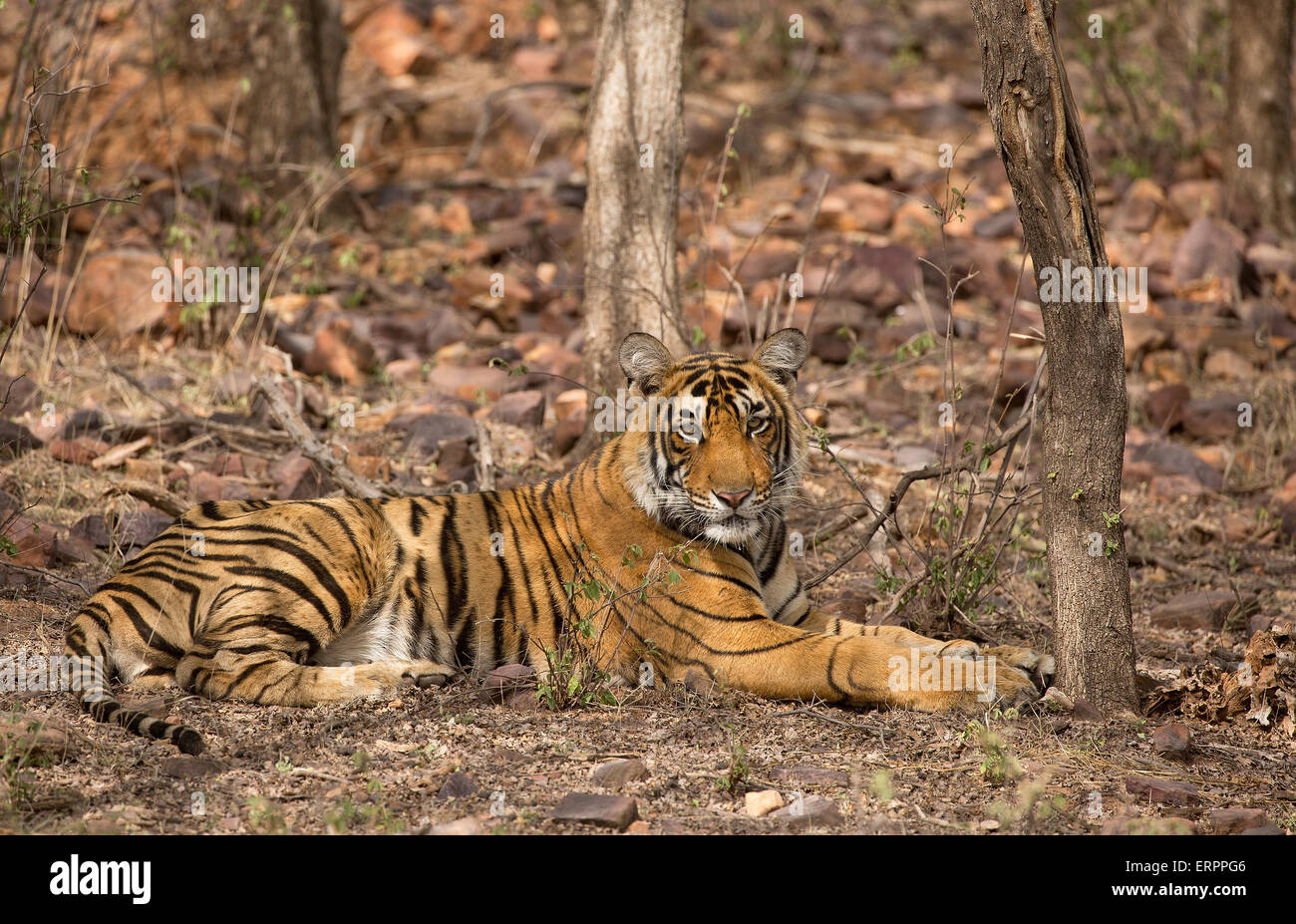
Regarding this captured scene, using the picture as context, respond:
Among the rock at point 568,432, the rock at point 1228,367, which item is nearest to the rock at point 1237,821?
the rock at point 568,432

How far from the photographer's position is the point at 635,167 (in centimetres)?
641

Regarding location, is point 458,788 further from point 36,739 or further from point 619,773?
point 36,739

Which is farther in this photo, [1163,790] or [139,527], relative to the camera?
[139,527]

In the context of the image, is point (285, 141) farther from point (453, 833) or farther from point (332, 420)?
point (453, 833)

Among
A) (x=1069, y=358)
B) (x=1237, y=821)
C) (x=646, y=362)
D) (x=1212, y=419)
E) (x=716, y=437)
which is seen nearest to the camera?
(x=1237, y=821)

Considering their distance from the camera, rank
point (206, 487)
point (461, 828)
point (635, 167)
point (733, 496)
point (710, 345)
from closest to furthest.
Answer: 1. point (461, 828)
2. point (733, 496)
3. point (206, 487)
4. point (635, 167)
5. point (710, 345)

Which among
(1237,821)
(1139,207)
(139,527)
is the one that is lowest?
(1237,821)

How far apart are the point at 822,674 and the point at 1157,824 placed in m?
1.25

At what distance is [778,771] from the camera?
3805mm

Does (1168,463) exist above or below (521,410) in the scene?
below

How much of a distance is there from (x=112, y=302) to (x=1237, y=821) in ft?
23.4

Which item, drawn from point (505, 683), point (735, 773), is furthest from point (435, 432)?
point (735, 773)

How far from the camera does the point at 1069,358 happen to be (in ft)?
13.6
